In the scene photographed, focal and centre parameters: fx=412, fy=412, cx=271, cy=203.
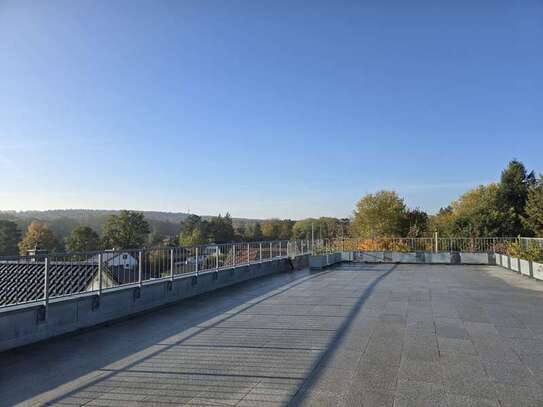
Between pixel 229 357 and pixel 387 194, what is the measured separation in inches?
1219

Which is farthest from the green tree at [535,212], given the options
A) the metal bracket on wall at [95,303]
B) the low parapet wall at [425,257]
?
the metal bracket on wall at [95,303]

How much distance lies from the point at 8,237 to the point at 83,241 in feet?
49.4

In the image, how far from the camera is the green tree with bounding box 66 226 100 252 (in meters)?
64.3

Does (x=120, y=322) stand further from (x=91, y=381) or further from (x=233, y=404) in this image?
(x=233, y=404)

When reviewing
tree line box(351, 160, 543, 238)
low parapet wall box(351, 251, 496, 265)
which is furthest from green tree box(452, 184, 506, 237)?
low parapet wall box(351, 251, 496, 265)

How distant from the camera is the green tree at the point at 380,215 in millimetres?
32500

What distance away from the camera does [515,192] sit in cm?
3259

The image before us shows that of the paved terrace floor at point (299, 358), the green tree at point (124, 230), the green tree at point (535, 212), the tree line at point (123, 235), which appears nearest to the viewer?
the paved terrace floor at point (299, 358)

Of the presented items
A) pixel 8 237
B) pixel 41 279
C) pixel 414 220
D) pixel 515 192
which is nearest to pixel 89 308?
pixel 41 279

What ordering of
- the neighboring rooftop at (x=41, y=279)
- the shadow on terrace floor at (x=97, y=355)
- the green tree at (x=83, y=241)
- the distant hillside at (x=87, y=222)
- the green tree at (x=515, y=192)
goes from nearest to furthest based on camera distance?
the shadow on terrace floor at (x=97, y=355) → the neighboring rooftop at (x=41, y=279) → the green tree at (x=515, y=192) → the green tree at (x=83, y=241) → the distant hillside at (x=87, y=222)

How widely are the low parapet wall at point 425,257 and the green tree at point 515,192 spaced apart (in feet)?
39.6

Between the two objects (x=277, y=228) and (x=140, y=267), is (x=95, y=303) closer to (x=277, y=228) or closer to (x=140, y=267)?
(x=140, y=267)

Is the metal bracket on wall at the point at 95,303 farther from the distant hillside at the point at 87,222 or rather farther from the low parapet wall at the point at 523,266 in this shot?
the distant hillside at the point at 87,222

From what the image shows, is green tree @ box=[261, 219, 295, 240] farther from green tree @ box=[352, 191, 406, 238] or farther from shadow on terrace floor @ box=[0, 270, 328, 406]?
shadow on terrace floor @ box=[0, 270, 328, 406]
